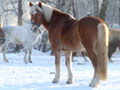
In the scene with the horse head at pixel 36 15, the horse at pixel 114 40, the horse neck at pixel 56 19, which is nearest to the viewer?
the horse head at pixel 36 15

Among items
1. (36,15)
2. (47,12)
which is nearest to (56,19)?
(47,12)

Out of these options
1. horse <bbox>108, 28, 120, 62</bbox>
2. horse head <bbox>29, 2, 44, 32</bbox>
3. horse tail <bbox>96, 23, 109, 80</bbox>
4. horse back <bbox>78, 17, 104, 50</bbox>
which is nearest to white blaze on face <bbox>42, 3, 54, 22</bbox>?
horse head <bbox>29, 2, 44, 32</bbox>

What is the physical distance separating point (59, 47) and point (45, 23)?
911 millimetres

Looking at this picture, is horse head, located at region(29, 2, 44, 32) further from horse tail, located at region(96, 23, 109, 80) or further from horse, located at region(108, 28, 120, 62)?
horse, located at region(108, 28, 120, 62)

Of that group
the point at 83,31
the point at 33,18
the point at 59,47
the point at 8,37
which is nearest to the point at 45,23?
the point at 33,18

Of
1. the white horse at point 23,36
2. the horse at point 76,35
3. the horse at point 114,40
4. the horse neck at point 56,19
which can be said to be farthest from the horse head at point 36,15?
the horse at point 114,40

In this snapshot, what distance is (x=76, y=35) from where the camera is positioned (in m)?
6.14

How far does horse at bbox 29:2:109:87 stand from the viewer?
5.57 m

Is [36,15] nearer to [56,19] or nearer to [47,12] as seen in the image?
[47,12]

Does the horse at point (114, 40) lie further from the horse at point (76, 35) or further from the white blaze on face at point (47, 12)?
the white blaze on face at point (47, 12)

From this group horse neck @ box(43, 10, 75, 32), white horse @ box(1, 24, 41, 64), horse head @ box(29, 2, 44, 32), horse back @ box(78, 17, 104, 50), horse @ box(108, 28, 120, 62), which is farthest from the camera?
horse @ box(108, 28, 120, 62)

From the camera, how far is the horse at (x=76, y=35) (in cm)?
557

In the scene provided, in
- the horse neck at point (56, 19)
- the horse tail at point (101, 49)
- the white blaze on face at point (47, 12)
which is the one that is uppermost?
the white blaze on face at point (47, 12)

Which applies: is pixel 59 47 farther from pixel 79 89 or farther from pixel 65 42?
pixel 79 89
